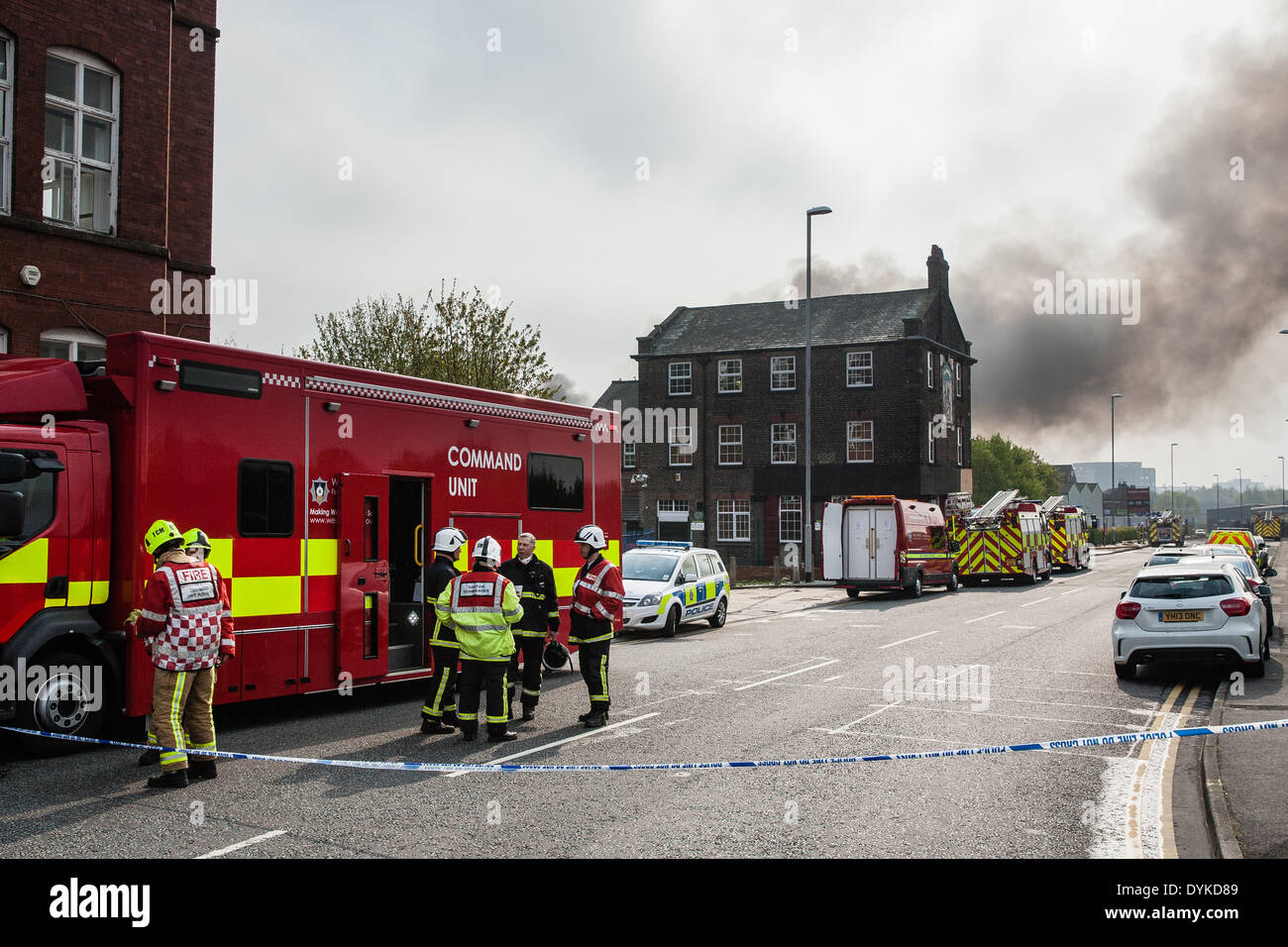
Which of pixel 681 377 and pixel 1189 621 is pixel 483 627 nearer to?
pixel 1189 621

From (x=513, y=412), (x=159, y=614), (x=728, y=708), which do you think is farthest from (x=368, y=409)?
(x=728, y=708)

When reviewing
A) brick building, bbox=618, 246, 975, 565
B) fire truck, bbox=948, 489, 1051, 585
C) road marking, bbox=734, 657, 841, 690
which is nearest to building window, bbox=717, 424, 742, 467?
brick building, bbox=618, 246, 975, 565

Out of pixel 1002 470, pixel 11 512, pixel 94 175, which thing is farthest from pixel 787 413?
pixel 1002 470

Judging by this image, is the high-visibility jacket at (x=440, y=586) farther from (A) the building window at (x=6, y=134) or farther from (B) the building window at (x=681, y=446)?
(B) the building window at (x=681, y=446)

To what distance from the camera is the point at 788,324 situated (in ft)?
154

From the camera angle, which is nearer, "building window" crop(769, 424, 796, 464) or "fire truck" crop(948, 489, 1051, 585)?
"fire truck" crop(948, 489, 1051, 585)

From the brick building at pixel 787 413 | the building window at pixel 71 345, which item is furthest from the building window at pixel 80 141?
the brick building at pixel 787 413

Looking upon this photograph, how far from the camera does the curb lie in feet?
19.3

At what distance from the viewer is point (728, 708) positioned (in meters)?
10.6

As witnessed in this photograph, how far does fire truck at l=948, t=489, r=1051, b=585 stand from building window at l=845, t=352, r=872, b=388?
11134 millimetres

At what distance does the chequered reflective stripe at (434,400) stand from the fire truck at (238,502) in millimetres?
20

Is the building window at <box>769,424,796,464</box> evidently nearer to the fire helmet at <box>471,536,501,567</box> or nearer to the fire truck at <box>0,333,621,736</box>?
the fire truck at <box>0,333,621,736</box>

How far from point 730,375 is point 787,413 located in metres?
3.06
